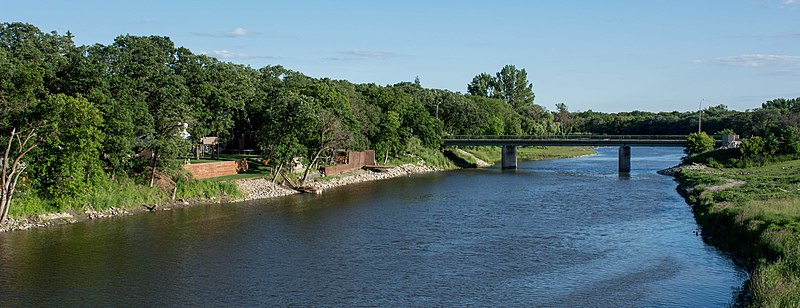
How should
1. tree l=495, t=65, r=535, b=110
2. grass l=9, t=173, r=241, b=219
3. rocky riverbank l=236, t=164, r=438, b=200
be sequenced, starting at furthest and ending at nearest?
tree l=495, t=65, r=535, b=110, rocky riverbank l=236, t=164, r=438, b=200, grass l=9, t=173, r=241, b=219

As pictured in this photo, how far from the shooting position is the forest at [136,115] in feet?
144

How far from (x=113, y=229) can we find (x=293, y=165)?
28.3 meters

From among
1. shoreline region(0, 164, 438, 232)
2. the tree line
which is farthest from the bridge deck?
the tree line

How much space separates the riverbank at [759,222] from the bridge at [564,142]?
22.6 meters

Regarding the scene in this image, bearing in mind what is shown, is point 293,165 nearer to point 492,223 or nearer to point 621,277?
point 492,223

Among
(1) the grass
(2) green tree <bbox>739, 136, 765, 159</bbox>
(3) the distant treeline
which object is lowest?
(1) the grass

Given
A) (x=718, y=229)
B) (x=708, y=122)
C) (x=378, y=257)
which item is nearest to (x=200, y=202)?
(x=378, y=257)

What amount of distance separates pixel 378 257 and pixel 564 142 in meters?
66.7

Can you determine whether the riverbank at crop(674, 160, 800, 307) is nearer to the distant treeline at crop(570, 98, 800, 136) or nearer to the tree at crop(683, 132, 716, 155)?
the tree at crop(683, 132, 716, 155)

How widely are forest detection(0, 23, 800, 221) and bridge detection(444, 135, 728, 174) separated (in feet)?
43.2

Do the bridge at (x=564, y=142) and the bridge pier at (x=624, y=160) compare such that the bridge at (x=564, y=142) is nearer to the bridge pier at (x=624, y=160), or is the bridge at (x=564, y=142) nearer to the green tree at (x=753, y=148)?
the bridge pier at (x=624, y=160)

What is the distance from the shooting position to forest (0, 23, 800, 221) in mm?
43938

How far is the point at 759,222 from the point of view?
35875 mm

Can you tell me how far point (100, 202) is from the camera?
1943 inches
